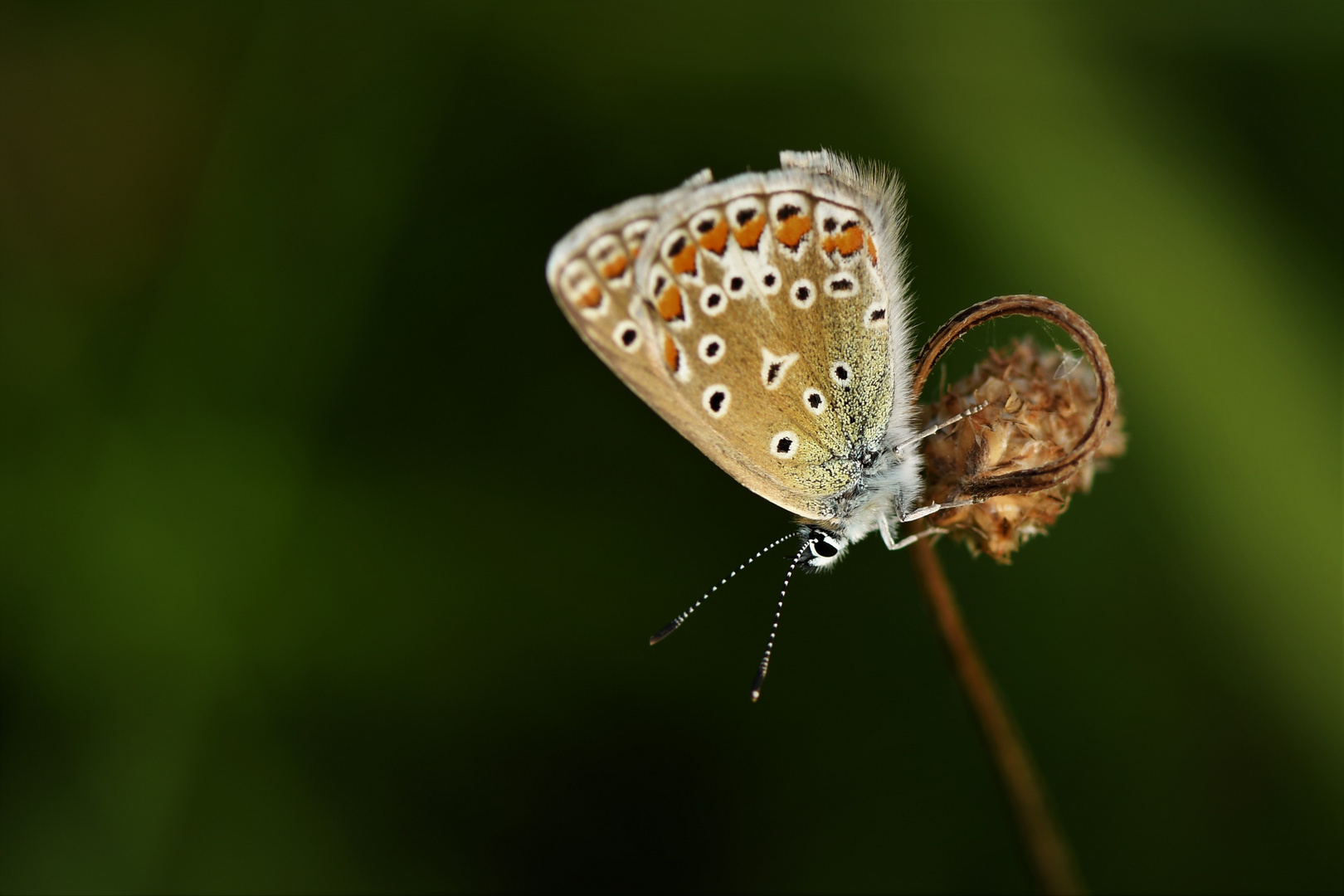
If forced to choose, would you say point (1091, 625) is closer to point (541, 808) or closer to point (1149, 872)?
point (1149, 872)

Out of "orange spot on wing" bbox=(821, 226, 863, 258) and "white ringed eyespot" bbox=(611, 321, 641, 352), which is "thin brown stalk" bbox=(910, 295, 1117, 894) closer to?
"orange spot on wing" bbox=(821, 226, 863, 258)

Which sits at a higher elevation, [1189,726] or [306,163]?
[306,163]

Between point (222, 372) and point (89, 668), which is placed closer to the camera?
point (89, 668)

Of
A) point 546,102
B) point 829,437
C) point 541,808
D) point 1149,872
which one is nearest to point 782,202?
point 829,437

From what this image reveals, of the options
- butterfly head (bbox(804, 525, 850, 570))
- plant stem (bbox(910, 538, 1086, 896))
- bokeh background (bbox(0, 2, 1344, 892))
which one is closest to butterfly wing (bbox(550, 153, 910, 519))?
butterfly head (bbox(804, 525, 850, 570))

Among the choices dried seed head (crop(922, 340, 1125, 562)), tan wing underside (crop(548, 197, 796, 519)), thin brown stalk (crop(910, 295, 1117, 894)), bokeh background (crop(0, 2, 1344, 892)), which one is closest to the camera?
thin brown stalk (crop(910, 295, 1117, 894))

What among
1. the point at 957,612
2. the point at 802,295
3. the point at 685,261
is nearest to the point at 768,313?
the point at 802,295

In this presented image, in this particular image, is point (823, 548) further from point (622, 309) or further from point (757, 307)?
point (622, 309)
